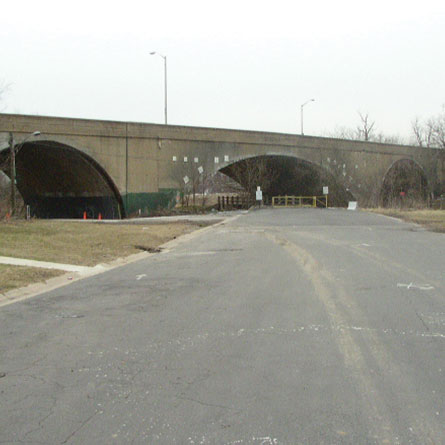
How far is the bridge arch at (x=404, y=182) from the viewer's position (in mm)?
71188

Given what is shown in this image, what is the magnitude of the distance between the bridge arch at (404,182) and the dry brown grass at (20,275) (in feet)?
203

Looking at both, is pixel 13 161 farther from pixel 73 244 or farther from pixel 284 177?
pixel 284 177

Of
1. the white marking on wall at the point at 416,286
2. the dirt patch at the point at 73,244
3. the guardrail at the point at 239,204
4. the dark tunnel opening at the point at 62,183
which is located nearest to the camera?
the white marking on wall at the point at 416,286

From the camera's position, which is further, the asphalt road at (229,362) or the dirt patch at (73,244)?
the dirt patch at (73,244)

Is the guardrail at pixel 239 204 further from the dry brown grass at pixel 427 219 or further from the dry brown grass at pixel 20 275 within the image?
the dry brown grass at pixel 20 275

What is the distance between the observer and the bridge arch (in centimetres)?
Result: 7119

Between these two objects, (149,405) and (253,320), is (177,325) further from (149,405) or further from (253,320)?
(149,405)

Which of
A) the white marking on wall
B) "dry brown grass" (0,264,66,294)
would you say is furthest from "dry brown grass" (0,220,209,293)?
the white marking on wall

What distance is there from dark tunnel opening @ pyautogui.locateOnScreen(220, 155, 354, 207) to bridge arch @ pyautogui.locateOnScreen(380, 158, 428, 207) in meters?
8.98

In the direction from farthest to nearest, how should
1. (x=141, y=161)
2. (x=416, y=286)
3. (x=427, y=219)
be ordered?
(x=141, y=161)
(x=427, y=219)
(x=416, y=286)

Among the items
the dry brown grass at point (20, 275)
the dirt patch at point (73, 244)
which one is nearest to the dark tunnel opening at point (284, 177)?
the dirt patch at point (73, 244)

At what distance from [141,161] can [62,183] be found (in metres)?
8.94

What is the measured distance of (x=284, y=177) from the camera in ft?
222

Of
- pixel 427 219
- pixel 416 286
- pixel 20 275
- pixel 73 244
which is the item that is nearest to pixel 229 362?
pixel 416 286
